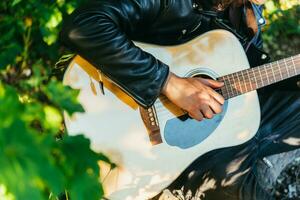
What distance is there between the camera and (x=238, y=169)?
74.4 inches

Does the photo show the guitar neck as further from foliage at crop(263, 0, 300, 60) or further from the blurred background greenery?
foliage at crop(263, 0, 300, 60)

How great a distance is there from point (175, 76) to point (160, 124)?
192mm

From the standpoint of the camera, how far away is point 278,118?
7.35 feet

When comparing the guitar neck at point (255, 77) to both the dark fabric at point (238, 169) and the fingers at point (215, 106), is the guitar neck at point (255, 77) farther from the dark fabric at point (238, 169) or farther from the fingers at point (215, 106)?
the dark fabric at point (238, 169)

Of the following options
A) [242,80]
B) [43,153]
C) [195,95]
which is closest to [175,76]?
[195,95]

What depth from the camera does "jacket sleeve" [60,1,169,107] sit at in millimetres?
1670

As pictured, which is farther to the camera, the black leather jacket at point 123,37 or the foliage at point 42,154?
the black leather jacket at point 123,37

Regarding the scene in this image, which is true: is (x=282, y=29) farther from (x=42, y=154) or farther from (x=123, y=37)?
(x=42, y=154)

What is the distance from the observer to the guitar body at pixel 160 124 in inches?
71.7

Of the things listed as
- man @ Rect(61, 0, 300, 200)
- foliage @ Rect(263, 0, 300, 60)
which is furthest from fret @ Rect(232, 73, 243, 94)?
foliage @ Rect(263, 0, 300, 60)

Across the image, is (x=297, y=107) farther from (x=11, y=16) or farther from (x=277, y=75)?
(x=11, y=16)

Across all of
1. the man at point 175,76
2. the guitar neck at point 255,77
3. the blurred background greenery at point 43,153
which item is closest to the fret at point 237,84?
the guitar neck at point 255,77

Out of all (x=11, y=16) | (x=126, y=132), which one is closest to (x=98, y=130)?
(x=126, y=132)

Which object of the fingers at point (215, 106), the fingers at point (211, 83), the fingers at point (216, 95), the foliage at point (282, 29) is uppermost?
the fingers at point (211, 83)
